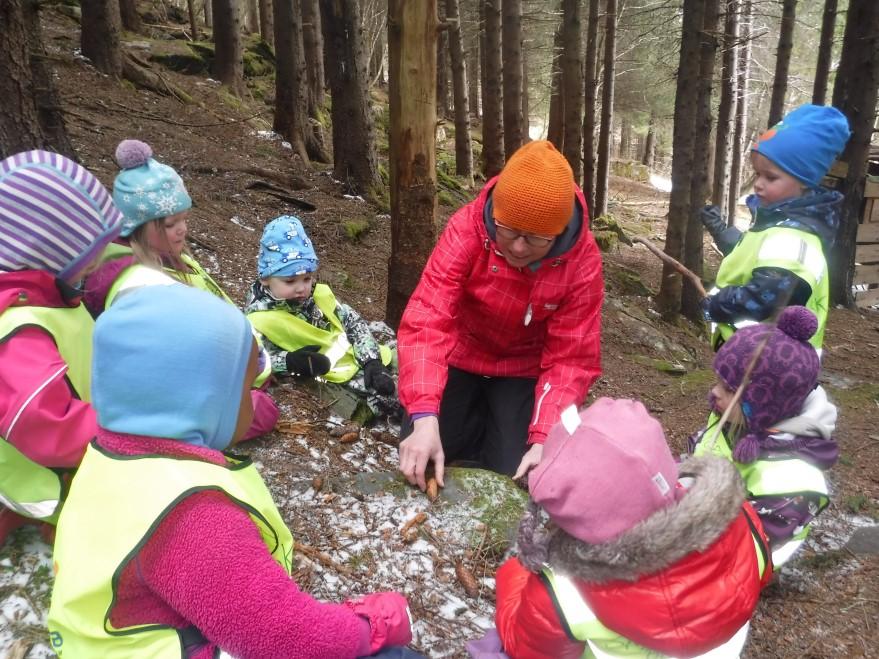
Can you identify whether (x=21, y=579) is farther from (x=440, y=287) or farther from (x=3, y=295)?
(x=440, y=287)

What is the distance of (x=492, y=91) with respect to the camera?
41.9 ft

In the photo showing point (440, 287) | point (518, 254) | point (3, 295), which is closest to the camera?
point (3, 295)

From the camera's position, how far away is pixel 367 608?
1826mm

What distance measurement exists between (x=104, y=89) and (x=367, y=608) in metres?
10.9

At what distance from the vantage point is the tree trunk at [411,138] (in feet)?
13.1

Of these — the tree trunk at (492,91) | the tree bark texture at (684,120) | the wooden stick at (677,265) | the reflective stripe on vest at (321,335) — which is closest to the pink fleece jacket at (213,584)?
the reflective stripe on vest at (321,335)

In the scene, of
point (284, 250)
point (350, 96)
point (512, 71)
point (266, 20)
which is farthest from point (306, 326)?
point (266, 20)

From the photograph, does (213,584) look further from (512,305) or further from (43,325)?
(512,305)

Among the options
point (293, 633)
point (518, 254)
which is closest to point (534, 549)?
point (293, 633)

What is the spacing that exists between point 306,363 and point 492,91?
34.1 ft

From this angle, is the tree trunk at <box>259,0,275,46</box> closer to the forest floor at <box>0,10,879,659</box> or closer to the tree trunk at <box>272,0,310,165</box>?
the forest floor at <box>0,10,879,659</box>

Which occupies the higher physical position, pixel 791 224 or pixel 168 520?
pixel 791 224

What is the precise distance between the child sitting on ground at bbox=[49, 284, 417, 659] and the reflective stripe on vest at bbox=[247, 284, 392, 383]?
102 inches

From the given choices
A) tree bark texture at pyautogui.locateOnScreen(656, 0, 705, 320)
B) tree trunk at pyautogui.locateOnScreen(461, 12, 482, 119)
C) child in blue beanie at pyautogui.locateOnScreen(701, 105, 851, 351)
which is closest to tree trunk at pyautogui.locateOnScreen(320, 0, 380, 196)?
tree bark texture at pyautogui.locateOnScreen(656, 0, 705, 320)
